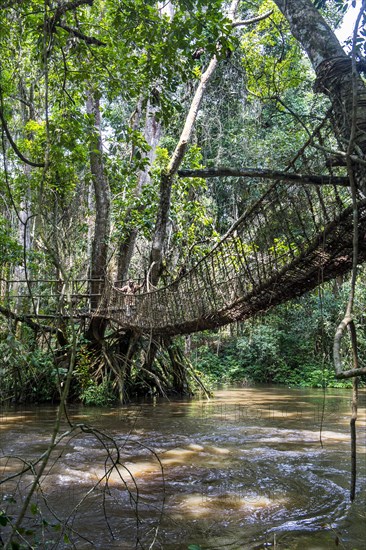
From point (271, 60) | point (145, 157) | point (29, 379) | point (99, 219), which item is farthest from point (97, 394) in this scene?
point (271, 60)

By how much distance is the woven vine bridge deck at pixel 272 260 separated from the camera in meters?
2.18

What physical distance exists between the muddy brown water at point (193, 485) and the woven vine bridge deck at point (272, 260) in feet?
2.98

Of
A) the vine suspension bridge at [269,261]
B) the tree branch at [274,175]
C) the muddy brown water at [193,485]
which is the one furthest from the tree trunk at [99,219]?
the tree branch at [274,175]

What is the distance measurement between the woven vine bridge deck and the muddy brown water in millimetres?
908

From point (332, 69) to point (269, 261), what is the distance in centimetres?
113

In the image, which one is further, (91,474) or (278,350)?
(278,350)

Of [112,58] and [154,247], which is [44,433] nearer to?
[154,247]

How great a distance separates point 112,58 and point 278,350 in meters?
8.71

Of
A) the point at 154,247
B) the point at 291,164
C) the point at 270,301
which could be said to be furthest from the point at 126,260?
the point at 291,164

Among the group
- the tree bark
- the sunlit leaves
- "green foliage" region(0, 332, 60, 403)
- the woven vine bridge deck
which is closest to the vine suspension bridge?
the woven vine bridge deck

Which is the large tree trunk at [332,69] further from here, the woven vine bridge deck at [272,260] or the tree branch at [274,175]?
the woven vine bridge deck at [272,260]

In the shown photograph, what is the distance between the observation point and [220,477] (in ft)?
8.27

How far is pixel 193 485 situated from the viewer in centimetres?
236

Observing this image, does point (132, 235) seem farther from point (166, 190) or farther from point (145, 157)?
point (166, 190)
